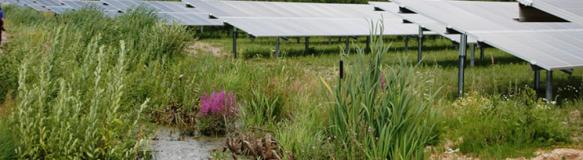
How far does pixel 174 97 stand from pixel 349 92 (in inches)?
126

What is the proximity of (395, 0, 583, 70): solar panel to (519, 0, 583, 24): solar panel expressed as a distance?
693mm

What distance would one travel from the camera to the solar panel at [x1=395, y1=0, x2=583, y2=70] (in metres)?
9.42

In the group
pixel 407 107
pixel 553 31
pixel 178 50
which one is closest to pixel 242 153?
pixel 407 107

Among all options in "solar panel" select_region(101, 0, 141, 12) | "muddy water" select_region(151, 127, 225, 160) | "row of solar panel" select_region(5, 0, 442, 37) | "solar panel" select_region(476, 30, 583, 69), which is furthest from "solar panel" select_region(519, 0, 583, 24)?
"solar panel" select_region(101, 0, 141, 12)

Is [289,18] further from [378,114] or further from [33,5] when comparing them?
[33,5]

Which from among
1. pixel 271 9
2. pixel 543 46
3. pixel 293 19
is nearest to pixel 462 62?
pixel 543 46

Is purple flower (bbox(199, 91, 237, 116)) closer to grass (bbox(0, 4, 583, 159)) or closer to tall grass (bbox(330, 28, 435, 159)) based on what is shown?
grass (bbox(0, 4, 583, 159))

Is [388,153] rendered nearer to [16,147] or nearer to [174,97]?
[16,147]

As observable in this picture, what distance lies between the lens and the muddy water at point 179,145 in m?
6.34

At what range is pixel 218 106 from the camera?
7.03m

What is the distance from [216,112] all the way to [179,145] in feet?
1.66

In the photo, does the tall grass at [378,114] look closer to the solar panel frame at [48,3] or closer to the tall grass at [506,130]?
the tall grass at [506,130]

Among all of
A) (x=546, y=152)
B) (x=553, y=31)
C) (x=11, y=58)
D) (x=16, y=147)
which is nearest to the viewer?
(x=16, y=147)

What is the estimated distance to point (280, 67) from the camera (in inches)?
341
